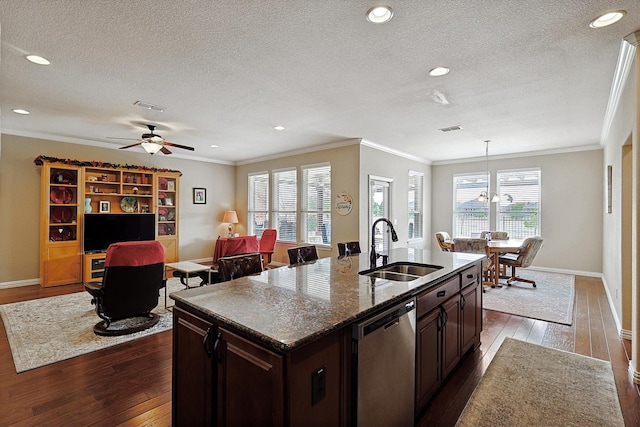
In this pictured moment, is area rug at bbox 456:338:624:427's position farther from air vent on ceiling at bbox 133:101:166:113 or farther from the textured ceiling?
air vent on ceiling at bbox 133:101:166:113

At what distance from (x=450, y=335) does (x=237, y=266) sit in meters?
1.75

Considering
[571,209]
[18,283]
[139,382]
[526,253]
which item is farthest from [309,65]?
[571,209]

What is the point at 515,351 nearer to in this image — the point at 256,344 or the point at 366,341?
the point at 366,341

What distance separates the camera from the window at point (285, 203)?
23.8ft

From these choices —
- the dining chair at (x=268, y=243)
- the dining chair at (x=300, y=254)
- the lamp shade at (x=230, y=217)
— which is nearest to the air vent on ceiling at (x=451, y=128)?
the dining chair at (x=300, y=254)

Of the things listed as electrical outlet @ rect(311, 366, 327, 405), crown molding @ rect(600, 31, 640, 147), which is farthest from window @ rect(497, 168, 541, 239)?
electrical outlet @ rect(311, 366, 327, 405)

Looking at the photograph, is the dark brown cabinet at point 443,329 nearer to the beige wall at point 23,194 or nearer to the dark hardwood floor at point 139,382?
the dark hardwood floor at point 139,382

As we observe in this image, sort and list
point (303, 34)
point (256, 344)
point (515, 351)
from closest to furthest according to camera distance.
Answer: point (256, 344) < point (303, 34) < point (515, 351)

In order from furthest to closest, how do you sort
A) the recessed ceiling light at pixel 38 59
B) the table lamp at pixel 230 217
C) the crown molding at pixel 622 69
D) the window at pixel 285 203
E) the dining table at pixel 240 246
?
the table lamp at pixel 230 217
the window at pixel 285 203
the dining table at pixel 240 246
the recessed ceiling light at pixel 38 59
the crown molding at pixel 622 69

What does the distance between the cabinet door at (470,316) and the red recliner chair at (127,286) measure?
10.4ft

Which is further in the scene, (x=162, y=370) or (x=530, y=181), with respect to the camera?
(x=530, y=181)

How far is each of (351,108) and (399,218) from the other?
11.5 ft

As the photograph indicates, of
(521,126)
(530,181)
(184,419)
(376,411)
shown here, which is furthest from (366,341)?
(530,181)

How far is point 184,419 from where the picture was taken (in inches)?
67.4
